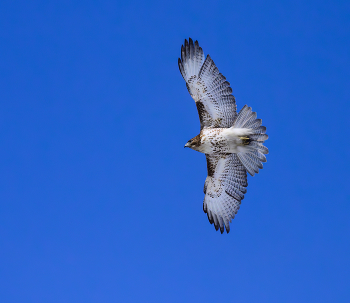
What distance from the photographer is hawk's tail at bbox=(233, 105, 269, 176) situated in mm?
10164

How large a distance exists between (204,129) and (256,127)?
1341mm

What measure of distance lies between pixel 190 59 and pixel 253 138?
7.82 feet

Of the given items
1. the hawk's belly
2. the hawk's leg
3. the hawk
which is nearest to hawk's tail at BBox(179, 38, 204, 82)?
the hawk

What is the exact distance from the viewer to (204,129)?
1088cm

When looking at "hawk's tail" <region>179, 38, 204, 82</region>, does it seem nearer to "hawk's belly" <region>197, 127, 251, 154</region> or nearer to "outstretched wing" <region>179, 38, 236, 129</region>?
"outstretched wing" <region>179, 38, 236, 129</region>

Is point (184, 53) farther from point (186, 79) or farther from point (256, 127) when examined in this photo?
point (256, 127)

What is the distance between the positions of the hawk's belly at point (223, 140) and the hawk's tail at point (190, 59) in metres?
1.44

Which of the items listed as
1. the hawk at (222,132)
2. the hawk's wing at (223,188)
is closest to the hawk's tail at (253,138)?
the hawk at (222,132)

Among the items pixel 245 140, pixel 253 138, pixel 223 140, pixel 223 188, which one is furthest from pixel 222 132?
pixel 223 188

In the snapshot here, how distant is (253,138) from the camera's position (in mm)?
10305

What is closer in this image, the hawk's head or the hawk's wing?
the hawk's head

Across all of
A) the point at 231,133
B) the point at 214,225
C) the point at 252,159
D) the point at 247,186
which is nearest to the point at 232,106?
the point at 231,133

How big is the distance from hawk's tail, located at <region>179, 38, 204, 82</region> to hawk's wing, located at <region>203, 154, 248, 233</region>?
2229mm

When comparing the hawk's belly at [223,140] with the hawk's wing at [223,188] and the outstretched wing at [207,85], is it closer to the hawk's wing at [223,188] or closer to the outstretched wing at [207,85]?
the outstretched wing at [207,85]
